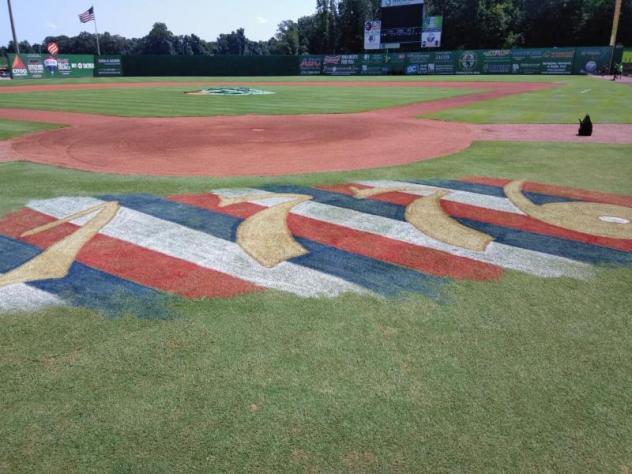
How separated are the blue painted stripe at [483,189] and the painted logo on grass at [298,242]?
2.2 inches

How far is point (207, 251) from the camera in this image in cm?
485

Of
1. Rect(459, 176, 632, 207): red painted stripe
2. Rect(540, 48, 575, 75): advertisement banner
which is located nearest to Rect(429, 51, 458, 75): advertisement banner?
Rect(540, 48, 575, 75): advertisement banner

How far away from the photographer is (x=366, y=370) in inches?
118

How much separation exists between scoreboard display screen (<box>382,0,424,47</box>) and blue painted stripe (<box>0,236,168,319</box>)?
62627mm

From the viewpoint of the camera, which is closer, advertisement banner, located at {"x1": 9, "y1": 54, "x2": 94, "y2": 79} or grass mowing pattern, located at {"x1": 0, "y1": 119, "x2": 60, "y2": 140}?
grass mowing pattern, located at {"x1": 0, "y1": 119, "x2": 60, "y2": 140}

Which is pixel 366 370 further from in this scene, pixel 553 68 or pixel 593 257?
pixel 553 68

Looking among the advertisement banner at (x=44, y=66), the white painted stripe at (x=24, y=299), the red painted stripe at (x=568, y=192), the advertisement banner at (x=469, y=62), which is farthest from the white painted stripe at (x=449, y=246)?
the advertisement banner at (x=44, y=66)

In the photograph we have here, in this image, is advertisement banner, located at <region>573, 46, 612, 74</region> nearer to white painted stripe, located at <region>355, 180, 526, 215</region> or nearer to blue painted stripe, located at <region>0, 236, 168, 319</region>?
white painted stripe, located at <region>355, 180, 526, 215</region>

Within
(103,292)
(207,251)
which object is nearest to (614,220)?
(207,251)

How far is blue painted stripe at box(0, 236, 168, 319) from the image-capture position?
372 centimetres

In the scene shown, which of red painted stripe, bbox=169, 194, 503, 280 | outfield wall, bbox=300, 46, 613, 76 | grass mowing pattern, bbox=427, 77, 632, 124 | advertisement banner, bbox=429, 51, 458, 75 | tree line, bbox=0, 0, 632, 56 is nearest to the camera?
red painted stripe, bbox=169, 194, 503, 280

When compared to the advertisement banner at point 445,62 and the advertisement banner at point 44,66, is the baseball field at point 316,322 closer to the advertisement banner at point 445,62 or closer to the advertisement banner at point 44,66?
the advertisement banner at point 445,62

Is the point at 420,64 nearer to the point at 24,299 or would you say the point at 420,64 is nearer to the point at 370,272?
the point at 370,272

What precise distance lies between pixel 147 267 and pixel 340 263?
1920mm
